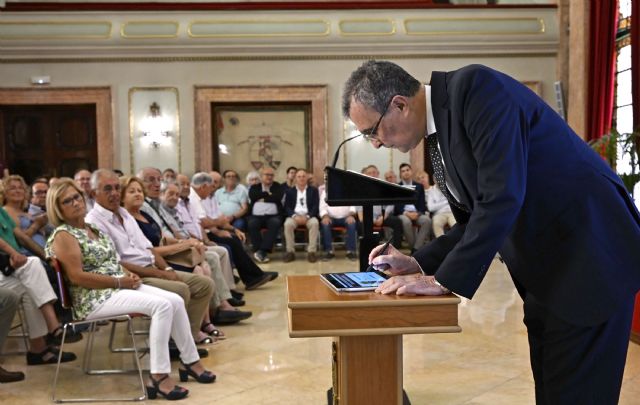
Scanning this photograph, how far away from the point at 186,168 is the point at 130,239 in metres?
6.33

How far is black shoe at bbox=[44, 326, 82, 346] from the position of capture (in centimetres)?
426

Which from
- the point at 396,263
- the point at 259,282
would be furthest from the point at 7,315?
the point at 259,282

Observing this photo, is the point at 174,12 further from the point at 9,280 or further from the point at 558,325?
the point at 558,325

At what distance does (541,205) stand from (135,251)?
3.19 m

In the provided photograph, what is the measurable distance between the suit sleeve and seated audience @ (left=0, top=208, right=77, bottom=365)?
129 inches

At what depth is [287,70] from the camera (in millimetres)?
10719

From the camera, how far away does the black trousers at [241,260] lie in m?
6.58

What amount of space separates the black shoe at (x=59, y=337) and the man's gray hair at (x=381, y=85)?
3223mm

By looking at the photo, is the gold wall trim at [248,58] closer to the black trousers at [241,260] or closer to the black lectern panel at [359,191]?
the black trousers at [241,260]

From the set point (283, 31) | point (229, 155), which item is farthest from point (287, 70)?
point (229, 155)

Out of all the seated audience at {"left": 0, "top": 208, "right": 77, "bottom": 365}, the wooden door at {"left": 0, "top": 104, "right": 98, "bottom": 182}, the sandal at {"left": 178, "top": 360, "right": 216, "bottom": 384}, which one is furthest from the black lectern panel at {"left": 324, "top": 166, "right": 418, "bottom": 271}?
the wooden door at {"left": 0, "top": 104, "right": 98, "bottom": 182}

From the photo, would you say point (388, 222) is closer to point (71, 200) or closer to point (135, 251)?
point (135, 251)

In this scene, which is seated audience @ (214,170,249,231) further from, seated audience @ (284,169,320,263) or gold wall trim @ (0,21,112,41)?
gold wall trim @ (0,21,112,41)

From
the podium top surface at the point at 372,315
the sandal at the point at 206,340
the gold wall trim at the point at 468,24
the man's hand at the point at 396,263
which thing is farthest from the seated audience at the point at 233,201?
the podium top surface at the point at 372,315
